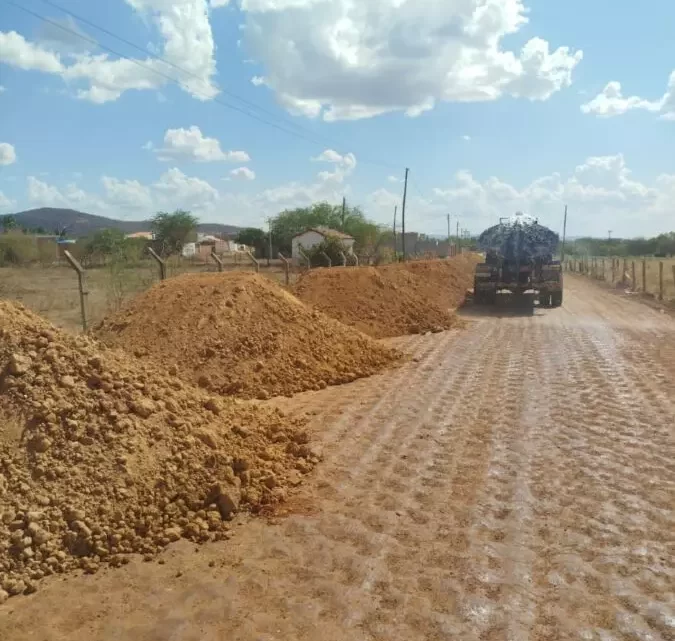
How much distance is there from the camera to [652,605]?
3.46m

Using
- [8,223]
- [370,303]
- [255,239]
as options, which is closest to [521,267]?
[370,303]

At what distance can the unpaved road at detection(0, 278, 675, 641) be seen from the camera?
3322 mm

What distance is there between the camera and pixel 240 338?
912cm

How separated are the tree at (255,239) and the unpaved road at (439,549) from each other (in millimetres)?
57518

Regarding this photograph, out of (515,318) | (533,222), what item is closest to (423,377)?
(515,318)

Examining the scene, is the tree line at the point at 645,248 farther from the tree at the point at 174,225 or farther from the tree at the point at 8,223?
the tree at the point at 8,223

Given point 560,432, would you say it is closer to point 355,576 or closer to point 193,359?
point 355,576

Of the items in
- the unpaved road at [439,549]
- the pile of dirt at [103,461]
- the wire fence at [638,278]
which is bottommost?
the unpaved road at [439,549]

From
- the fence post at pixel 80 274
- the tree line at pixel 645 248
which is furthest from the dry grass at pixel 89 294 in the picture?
the tree line at pixel 645 248

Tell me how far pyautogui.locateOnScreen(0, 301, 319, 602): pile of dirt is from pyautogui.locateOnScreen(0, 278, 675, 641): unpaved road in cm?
21

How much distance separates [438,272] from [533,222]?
4.76m

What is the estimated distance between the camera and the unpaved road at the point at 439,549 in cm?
332

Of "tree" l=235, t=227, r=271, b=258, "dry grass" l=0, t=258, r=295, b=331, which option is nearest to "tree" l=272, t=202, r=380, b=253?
"tree" l=235, t=227, r=271, b=258

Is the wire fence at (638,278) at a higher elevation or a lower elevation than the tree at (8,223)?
lower
